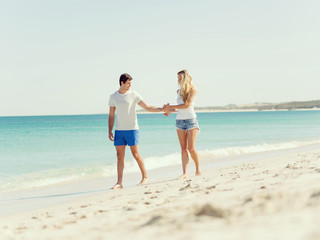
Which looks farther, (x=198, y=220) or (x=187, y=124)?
(x=187, y=124)

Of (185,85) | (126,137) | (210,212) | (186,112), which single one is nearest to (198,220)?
(210,212)

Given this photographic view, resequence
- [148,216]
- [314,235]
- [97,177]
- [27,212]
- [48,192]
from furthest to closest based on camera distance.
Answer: [97,177], [48,192], [27,212], [148,216], [314,235]

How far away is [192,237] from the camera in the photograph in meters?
2.26

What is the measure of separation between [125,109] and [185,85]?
115 cm

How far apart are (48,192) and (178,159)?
212 inches

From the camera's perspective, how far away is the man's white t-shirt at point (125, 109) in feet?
19.7

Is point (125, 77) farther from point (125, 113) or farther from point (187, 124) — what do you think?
point (187, 124)

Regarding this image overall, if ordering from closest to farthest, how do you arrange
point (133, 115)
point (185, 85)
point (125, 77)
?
point (125, 77), point (133, 115), point (185, 85)

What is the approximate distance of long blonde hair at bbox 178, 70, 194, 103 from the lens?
618 centimetres

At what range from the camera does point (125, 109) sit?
6.01 meters

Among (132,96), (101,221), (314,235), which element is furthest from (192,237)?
(132,96)

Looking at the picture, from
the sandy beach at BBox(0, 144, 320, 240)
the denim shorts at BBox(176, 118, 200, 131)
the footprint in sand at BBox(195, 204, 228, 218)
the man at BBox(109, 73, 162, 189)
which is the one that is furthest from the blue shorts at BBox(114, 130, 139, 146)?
the footprint in sand at BBox(195, 204, 228, 218)

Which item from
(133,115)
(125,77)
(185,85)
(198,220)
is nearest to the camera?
(198,220)

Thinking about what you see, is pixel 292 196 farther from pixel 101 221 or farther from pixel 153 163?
pixel 153 163
